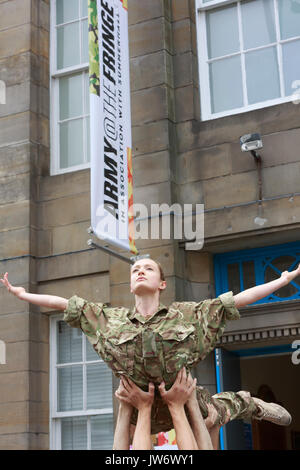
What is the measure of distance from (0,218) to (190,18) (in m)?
3.79

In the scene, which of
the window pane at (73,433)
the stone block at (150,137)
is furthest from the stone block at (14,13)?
the window pane at (73,433)

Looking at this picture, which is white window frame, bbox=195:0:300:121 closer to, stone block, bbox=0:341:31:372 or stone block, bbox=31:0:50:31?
stone block, bbox=31:0:50:31

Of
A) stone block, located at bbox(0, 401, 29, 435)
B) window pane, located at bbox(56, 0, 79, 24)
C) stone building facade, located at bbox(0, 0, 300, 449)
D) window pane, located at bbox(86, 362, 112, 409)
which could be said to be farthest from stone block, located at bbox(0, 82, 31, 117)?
stone block, located at bbox(0, 401, 29, 435)

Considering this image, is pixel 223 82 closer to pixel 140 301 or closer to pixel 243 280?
pixel 243 280

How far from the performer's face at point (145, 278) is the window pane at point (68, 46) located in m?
6.86

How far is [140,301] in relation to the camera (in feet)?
16.9

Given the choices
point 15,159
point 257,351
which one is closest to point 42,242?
point 15,159

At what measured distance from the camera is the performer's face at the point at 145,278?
5.11 metres

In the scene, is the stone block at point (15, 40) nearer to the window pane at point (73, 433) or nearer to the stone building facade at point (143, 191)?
the stone building facade at point (143, 191)

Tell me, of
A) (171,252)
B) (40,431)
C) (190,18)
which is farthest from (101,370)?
(190,18)

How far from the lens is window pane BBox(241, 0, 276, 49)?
10.0 meters

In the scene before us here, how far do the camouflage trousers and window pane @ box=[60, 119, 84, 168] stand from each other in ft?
20.0

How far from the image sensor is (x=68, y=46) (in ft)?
37.9

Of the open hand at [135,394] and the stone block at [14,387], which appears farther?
the stone block at [14,387]
